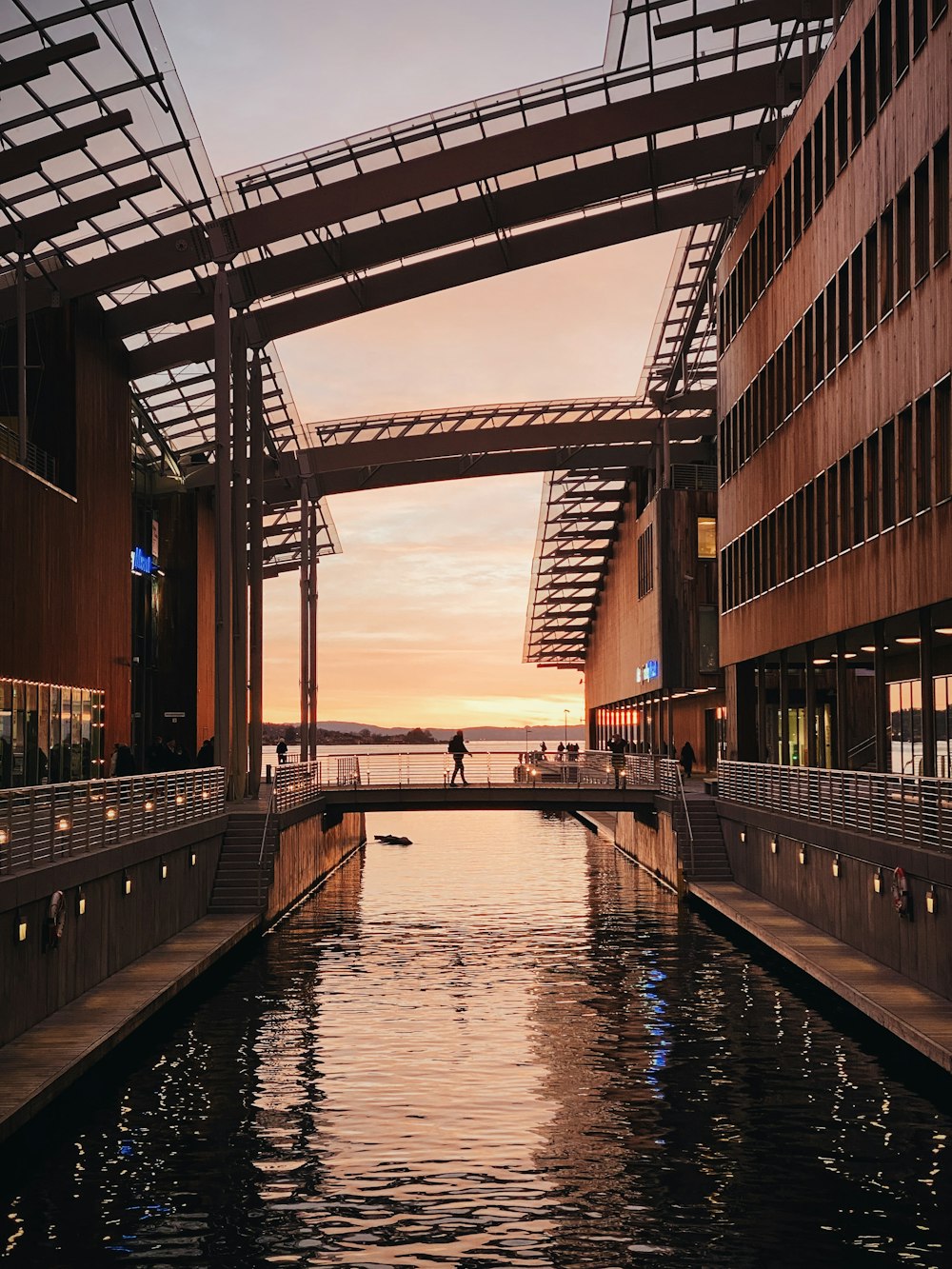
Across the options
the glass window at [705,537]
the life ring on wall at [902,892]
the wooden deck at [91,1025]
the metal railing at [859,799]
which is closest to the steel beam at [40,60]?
the wooden deck at [91,1025]

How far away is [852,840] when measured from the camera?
92.4 feet

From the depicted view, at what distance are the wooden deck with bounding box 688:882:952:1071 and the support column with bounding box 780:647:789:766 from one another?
910cm

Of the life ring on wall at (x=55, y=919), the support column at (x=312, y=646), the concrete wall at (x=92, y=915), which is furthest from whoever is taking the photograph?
the support column at (x=312, y=646)

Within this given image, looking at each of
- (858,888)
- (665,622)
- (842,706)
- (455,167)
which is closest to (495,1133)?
(858,888)

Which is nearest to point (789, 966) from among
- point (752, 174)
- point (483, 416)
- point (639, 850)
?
point (752, 174)

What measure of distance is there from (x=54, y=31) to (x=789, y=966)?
2151 cm

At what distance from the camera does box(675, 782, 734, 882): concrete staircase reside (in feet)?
145

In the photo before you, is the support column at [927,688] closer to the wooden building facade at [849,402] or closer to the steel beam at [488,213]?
the wooden building facade at [849,402]

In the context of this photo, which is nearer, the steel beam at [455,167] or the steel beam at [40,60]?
the steel beam at [40,60]

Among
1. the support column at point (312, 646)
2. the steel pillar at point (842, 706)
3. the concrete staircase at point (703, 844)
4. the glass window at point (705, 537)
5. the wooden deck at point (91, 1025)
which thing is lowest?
the wooden deck at point (91, 1025)

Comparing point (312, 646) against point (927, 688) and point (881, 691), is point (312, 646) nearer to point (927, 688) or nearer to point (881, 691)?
point (881, 691)

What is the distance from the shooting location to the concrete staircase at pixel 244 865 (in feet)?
123

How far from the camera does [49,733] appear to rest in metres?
40.3

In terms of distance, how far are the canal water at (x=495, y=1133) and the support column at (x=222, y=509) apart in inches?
506
